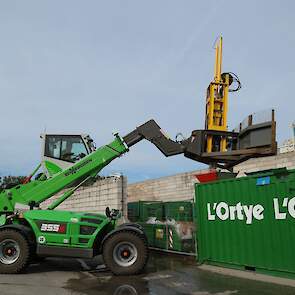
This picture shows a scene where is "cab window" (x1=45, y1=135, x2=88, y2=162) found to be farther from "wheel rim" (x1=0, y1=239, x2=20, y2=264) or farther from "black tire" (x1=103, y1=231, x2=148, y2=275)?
"black tire" (x1=103, y1=231, x2=148, y2=275)

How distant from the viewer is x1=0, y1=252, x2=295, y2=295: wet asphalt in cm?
720

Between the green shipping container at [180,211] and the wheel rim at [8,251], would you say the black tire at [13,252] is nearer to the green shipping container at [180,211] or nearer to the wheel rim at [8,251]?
the wheel rim at [8,251]

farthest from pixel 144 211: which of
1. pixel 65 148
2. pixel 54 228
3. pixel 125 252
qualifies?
pixel 54 228

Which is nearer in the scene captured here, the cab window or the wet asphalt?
the wet asphalt

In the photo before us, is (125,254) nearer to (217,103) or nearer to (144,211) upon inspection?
(217,103)

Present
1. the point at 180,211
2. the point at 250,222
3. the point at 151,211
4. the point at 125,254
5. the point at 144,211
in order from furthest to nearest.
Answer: the point at 144,211
the point at 151,211
the point at 180,211
the point at 125,254
the point at 250,222

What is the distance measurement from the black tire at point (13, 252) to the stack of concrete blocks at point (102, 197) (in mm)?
6698

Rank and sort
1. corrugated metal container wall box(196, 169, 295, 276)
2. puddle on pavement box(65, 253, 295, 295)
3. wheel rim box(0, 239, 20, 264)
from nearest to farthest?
puddle on pavement box(65, 253, 295, 295), corrugated metal container wall box(196, 169, 295, 276), wheel rim box(0, 239, 20, 264)

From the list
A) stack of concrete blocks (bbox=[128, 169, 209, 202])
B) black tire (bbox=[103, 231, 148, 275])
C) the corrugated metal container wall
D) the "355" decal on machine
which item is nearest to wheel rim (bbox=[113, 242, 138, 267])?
black tire (bbox=[103, 231, 148, 275])

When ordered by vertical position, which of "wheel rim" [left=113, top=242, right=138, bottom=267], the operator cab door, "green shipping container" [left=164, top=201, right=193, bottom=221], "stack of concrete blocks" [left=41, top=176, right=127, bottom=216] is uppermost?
the operator cab door

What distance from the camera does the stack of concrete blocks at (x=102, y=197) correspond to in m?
15.6

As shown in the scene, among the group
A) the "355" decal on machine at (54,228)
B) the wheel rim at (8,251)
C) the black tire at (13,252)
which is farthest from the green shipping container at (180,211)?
the wheel rim at (8,251)

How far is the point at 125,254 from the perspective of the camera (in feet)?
29.8

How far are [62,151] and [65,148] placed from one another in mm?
118
